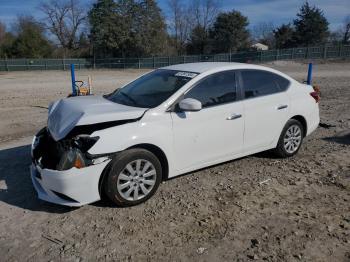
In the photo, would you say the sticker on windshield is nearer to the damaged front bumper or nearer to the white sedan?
the white sedan

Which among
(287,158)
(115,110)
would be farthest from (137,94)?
(287,158)

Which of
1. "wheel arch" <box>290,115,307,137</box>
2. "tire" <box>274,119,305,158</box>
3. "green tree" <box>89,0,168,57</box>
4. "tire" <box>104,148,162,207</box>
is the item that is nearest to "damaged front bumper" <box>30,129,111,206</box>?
"tire" <box>104,148,162,207</box>

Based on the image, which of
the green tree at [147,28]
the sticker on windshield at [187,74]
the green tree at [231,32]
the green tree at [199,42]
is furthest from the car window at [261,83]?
the green tree at [199,42]

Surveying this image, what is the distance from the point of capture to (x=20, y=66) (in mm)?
39938

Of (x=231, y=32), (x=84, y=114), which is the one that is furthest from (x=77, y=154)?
(x=231, y=32)

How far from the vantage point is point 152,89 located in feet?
16.2

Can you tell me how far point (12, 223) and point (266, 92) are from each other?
389cm

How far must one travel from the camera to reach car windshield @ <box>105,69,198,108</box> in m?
4.59

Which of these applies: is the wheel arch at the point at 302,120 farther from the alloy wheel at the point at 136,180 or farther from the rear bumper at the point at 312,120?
the alloy wheel at the point at 136,180

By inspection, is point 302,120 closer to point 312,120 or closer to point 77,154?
point 312,120

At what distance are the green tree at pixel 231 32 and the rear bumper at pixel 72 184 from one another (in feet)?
170

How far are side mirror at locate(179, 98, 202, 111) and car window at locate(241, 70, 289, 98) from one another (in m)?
1.08

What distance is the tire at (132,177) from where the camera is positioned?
3.94 metres

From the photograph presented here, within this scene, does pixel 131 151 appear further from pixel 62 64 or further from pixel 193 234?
pixel 62 64
